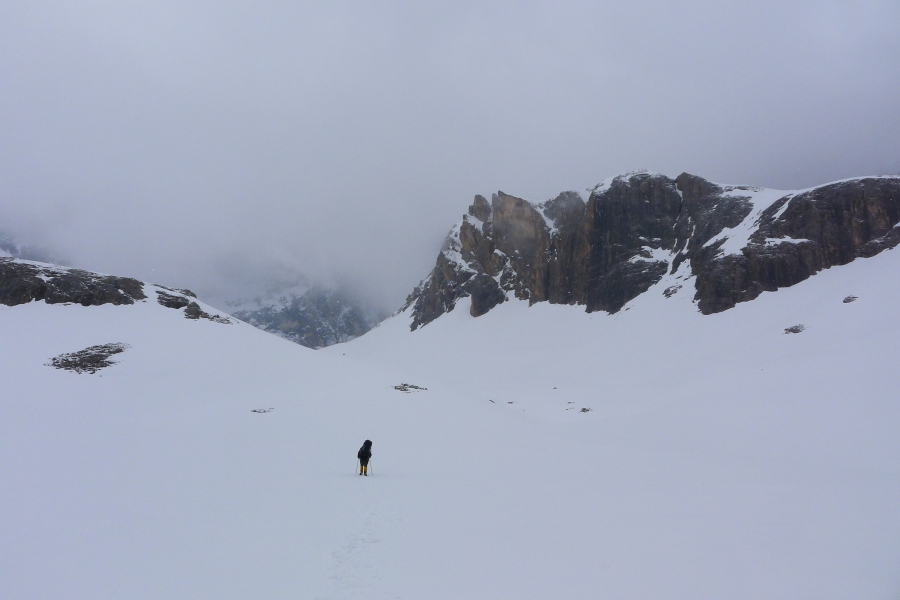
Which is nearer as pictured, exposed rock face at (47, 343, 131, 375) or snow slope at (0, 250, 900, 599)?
snow slope at (0, 250, 900, 599)

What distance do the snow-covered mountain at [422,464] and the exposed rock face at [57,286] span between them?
0.23m

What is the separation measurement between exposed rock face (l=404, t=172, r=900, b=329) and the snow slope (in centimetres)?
1697

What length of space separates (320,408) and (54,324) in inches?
1097

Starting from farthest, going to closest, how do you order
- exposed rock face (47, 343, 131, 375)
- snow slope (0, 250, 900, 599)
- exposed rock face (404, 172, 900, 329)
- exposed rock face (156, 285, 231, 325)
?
exposed rock face (404, 172, 900, 329), exposed rock face (156, 285, 231, 325), exposed rock face (47, 343, 131, 375), snow slope (0, 250, 900, 599)

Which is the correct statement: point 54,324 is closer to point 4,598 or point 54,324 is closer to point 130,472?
point 130,472

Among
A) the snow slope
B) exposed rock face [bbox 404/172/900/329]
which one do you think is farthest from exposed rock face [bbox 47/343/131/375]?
exposed rock face [bbox 404/172/900/329]

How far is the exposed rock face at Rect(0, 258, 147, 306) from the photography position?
38.6 m

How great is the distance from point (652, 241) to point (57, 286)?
333 ft

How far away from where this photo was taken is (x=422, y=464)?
17.5 m

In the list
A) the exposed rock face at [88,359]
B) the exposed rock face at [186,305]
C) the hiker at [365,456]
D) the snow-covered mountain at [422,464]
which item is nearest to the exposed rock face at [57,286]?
the snow-covered mountain at [422,464]

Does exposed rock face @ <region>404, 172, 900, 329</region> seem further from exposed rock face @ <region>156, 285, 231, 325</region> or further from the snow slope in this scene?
exposed rock face @ <region>156, 285, 231, 325</region>

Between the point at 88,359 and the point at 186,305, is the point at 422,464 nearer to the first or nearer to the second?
the point at 88,359

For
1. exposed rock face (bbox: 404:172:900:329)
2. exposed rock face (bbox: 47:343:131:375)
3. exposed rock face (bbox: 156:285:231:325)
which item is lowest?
exposed rock face (bbox: 47:343:131:375)

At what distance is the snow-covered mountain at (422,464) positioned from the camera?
791 cm
